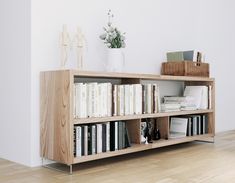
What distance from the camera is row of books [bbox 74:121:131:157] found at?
8.13 ft

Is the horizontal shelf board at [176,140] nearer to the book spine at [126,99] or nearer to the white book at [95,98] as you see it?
the book spine at [126,99]

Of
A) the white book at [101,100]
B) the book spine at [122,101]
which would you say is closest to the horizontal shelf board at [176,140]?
the book spine at [122,101]

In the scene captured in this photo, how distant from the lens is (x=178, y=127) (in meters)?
3.58

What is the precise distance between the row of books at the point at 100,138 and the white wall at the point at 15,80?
0.46m

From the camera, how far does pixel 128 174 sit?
2.40 metres

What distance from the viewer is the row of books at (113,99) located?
2494mm

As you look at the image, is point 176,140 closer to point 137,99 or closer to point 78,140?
point 137,99

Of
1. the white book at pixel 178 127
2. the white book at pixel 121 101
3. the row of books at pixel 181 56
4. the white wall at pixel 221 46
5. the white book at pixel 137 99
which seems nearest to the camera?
the white book at pixel 121 101

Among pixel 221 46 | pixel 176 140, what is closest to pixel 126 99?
pixel 176 140

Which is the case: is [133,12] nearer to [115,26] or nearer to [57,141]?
[115,26]

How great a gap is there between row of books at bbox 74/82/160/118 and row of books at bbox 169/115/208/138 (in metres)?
0.52

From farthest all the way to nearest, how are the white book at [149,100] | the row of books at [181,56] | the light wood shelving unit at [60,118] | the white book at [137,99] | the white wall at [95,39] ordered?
1. the row of books at [181,56]
2. the white book at [149,100]
3. the white book at [137,99]
4. the white wall at [95,39]
5. the light wood shelving unit at [60,118]

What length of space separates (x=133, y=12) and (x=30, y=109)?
5.09ft

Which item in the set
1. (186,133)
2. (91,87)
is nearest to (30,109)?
(91,87)
